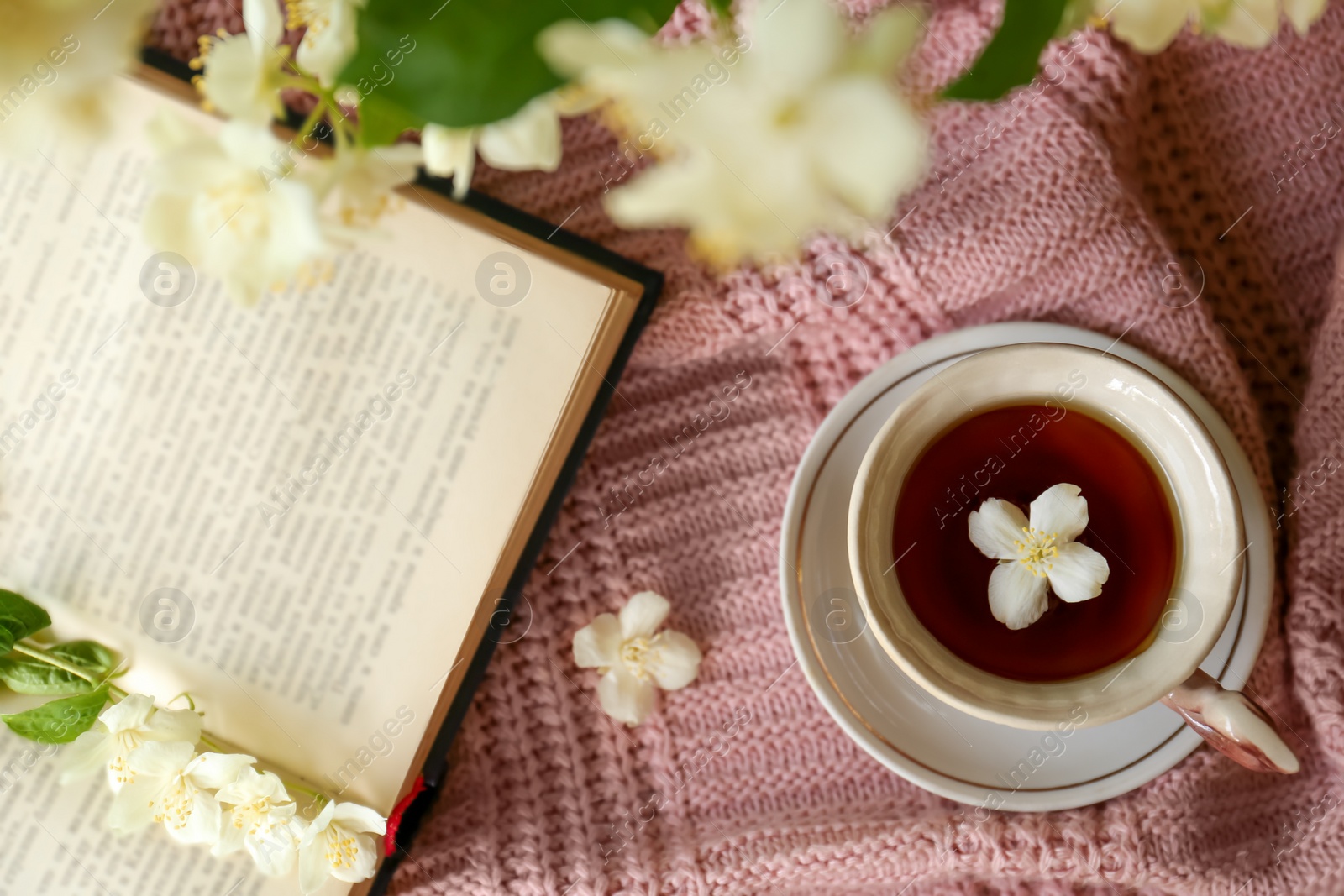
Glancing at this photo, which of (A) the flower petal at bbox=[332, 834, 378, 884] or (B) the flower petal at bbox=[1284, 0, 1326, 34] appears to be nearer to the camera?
(B) the flower petal at bbox=[1284, 0, 1326, 34]

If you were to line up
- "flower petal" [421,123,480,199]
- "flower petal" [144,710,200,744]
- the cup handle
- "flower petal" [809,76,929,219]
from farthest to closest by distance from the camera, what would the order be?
"flower petal" [144,710,200,744], the cup handle, "flower petal" [421,123,480,199], "flower petal" [809,76,929,219]

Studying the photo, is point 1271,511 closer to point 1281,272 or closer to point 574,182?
point 1281,272

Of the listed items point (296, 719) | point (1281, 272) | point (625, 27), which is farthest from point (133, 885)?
point (1281, 272)

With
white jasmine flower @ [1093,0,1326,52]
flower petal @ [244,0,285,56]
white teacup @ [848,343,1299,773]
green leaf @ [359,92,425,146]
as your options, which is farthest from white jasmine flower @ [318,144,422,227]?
white teacup @ [848,343,1299,773]

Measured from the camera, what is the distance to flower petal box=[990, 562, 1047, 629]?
2.05ft

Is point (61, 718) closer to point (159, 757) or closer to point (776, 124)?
point (159, 757)

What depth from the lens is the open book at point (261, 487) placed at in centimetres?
70

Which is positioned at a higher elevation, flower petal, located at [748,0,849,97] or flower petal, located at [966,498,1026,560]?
flower petal, located at [748,0,849,97]

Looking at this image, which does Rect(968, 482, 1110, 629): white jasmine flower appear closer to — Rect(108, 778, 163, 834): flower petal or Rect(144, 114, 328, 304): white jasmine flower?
Rect(144, 114, 328, 304): white jasmine flower

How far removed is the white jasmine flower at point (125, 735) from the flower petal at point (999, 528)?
1.79 ft

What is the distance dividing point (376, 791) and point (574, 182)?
48cm

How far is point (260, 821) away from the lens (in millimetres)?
668

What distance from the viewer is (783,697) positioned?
0.77 m

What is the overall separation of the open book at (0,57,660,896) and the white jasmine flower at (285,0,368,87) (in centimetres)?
30
